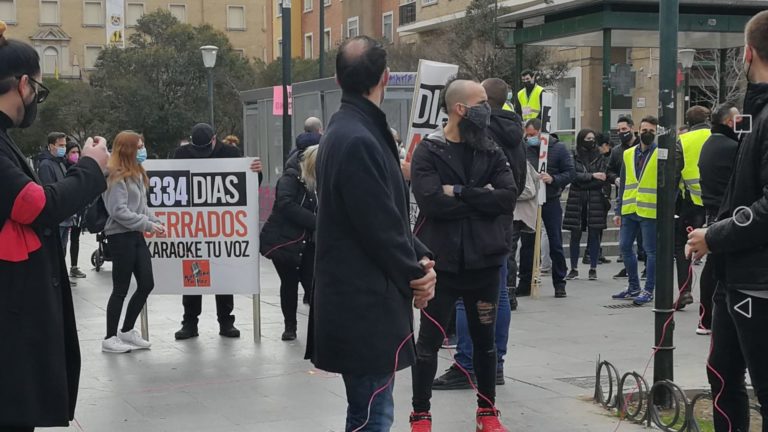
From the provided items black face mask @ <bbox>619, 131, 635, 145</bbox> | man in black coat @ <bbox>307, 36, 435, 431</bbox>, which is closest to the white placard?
man in black coat @ <bbox>307, 36, 435, 431</bbox>

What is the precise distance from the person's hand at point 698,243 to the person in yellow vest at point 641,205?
6.59m

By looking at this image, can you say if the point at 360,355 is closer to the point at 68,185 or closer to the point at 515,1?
the point at 68,185

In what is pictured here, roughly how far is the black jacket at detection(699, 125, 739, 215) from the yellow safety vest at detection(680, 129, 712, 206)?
12.4ft

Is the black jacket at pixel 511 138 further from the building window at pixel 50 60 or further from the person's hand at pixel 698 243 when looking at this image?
the building window at pixel 50 60

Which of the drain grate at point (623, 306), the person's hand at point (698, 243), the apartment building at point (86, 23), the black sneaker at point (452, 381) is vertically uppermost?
the apartment building at point (86, 23)

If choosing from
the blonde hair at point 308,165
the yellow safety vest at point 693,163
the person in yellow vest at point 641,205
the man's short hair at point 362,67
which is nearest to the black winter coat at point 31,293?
the man's short hair at point 362,67

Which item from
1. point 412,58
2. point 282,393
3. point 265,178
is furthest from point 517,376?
point 412,58

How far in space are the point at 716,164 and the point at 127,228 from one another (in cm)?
478

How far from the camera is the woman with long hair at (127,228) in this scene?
873 cm

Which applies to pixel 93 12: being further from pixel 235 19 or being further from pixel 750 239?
pixel 750 239

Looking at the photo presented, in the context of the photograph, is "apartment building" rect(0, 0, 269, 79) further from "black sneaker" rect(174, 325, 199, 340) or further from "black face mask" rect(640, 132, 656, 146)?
"black sneaker" rect(174, 325, 199, 340)

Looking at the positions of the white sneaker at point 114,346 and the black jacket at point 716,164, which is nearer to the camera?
the black jacket at point 716,164

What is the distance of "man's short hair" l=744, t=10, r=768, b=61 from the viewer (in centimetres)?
443

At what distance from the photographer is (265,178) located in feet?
65.6
